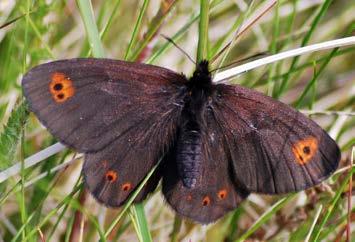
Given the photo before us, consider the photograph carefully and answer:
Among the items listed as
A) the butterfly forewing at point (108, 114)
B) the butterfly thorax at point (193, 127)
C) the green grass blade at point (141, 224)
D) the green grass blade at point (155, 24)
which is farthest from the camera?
the green grass blade at point (155, 24)

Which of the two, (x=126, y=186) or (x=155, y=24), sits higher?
→ (x=155, y=24)

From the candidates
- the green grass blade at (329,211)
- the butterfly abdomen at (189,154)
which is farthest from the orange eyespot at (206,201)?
the green grass blade at (329,211)

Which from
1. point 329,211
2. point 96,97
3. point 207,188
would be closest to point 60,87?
point 96,97

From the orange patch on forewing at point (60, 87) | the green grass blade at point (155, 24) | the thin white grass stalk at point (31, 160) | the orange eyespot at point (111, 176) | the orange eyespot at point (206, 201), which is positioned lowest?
the orange eyespot at point (206, 201)

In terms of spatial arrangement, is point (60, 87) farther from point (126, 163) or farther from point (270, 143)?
point (270, 143)

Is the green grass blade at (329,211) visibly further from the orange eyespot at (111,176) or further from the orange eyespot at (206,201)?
the orange eyespot at (111,176)

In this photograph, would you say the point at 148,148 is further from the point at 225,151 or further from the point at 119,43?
the point at 119,43

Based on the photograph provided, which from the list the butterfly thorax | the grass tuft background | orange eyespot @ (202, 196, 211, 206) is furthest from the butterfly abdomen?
the grass tuft background

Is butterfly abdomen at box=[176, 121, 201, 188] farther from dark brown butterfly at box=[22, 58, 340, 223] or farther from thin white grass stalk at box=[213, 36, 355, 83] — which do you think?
thin white grass stalk at box=[213, 36, 355, 83]
